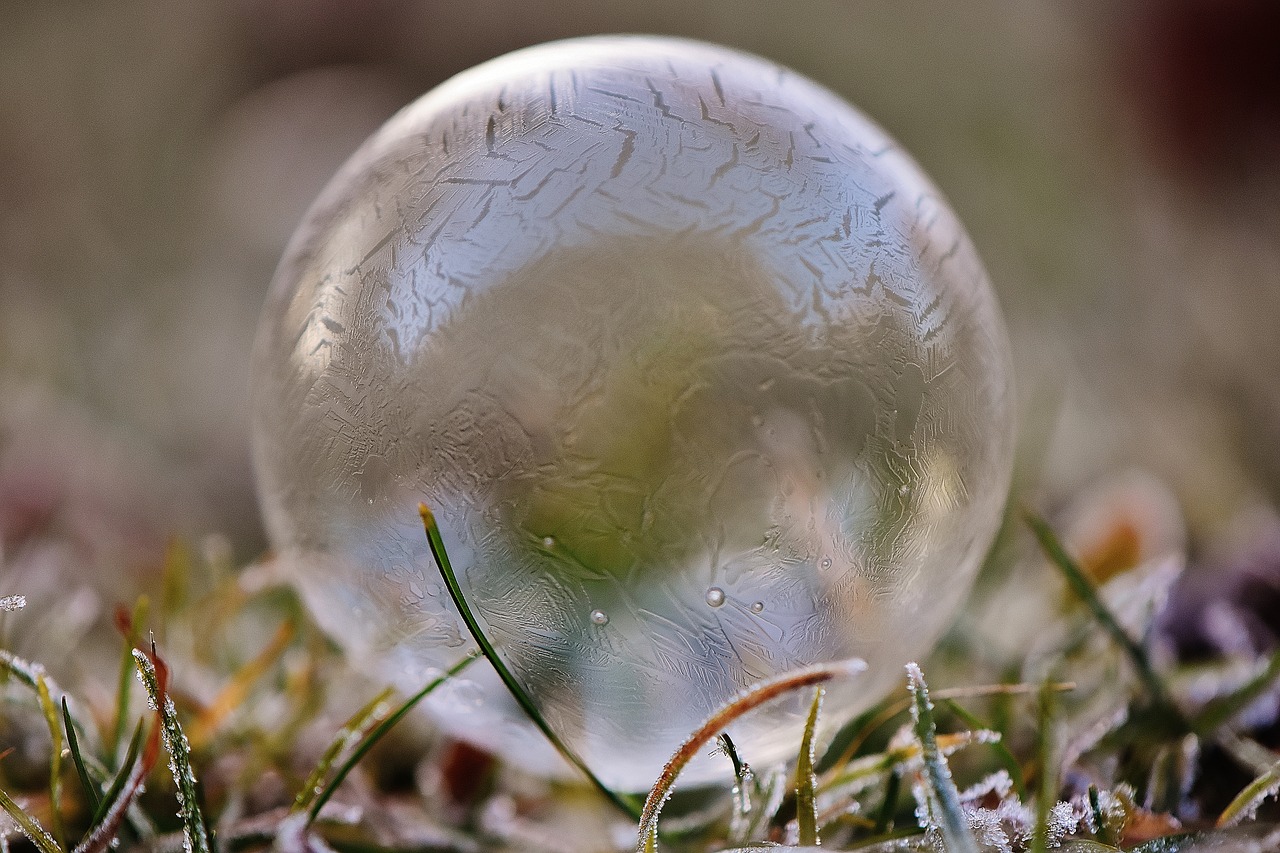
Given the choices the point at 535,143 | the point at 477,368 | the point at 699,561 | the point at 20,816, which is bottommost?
the point at 20,816

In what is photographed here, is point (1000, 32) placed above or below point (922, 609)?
above

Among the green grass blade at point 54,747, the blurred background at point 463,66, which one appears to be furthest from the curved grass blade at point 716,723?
the blurred background at point 463,66

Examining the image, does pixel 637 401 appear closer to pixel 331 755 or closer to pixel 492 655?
pixel 492 655

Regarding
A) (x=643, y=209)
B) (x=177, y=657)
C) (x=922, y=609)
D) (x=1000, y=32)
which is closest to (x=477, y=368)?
(x=643, y=209)

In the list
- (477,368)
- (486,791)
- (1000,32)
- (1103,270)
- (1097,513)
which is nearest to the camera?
(477,368)

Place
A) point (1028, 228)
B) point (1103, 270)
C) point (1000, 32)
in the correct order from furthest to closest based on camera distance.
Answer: point (1000, 32)
point (1028, 228)
point (1103, 270)

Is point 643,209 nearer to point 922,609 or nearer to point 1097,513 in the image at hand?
point 922,609

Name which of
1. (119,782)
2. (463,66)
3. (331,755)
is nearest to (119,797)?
(119,782)

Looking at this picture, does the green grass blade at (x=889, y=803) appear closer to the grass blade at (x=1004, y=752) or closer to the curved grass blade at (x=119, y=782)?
the grass blade at (x=1004, y=752)
